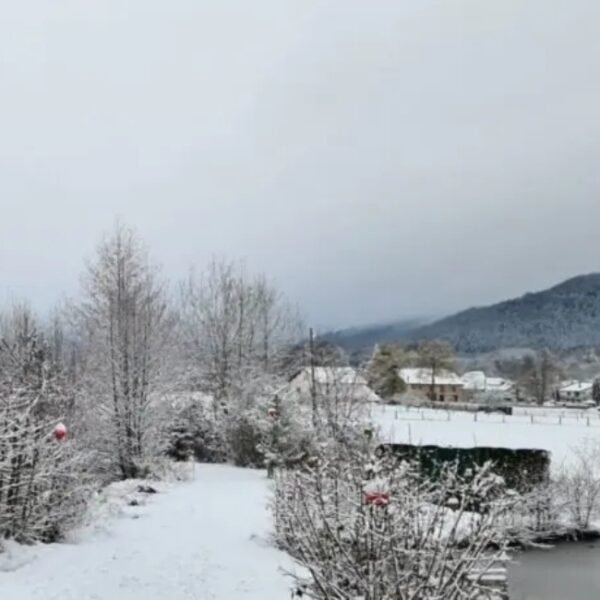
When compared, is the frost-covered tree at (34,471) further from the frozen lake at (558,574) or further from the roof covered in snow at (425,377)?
the roof covered in snow at (425,377)

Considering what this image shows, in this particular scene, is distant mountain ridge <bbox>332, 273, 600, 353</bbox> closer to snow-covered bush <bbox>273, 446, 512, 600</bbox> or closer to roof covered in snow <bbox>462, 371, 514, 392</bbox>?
roof covered in snow <bbox>462, 371, 514, 392</bbox>

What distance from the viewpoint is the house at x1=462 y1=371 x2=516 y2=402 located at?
64750mm

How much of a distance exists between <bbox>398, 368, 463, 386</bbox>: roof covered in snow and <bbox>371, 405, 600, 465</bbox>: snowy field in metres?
25.4

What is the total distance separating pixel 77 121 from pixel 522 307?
91472mm

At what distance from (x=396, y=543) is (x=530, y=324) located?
96.2m

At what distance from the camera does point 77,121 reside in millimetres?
15680

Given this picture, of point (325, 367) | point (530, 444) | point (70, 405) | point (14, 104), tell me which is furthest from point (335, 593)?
point (530, 444)

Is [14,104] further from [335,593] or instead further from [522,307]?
[522,307]

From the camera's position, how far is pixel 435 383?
63219mm

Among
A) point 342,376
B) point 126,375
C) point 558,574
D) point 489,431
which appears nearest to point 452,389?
point 489,431

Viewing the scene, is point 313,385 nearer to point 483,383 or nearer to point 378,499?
point 378,499

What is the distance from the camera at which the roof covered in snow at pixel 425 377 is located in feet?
200

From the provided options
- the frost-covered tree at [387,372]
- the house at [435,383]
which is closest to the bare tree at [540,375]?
the house at [435,383]

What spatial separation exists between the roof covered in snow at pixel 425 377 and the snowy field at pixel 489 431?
83.4 ft
